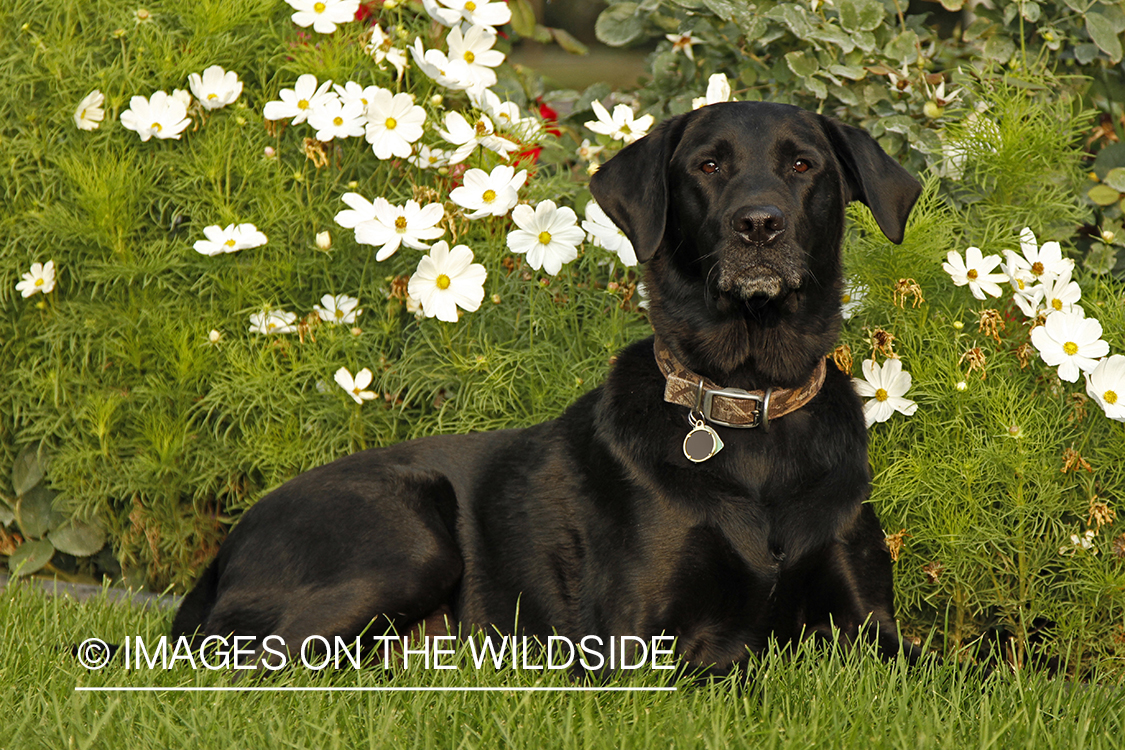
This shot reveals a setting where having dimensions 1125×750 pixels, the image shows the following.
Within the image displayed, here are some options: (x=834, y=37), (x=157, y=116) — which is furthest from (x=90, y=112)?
(x=834, y=37)

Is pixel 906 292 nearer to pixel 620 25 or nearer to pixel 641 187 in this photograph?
pixel 641 187

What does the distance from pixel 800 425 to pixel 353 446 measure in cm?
158

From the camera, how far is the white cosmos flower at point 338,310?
12.1 ft

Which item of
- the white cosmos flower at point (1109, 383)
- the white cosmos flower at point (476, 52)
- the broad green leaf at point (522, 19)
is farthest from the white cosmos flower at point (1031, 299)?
the broad green leaf at point (522, 19)

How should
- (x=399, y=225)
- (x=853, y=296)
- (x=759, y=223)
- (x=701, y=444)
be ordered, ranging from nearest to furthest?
(x=759, y=223) < (x=701, y=444) < (x=853, y=296) < (x=399, y=225)

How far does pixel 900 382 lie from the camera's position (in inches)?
125

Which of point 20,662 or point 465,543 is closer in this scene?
point 20,662

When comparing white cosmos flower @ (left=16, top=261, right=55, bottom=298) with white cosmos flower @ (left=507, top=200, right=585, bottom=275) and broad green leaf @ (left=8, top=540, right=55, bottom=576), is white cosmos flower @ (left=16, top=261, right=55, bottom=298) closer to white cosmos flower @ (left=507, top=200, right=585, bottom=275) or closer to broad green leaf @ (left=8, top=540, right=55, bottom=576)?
broad green leaf @ (left=8, top=540, right=55, bottom=576)

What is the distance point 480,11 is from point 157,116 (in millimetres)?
1161

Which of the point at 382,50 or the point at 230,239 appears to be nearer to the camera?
the point at 230,239

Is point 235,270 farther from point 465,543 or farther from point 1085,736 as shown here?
point 1085,736

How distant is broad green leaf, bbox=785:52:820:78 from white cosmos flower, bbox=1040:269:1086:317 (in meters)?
1.21

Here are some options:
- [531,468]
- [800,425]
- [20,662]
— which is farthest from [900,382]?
[20,662]

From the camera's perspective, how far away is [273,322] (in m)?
3.68
